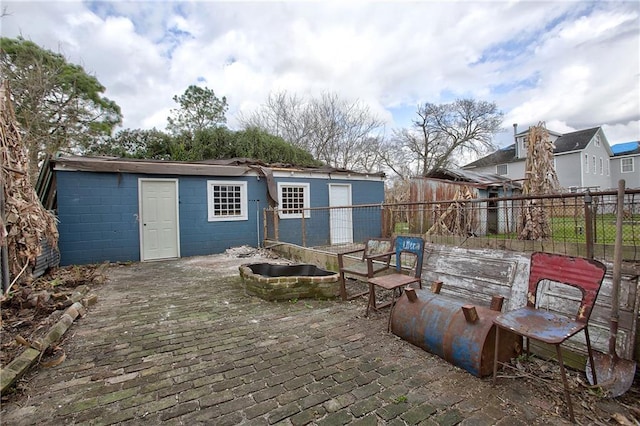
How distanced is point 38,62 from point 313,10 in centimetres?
1229

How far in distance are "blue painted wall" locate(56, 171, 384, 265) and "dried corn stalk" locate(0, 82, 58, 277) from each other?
9.44ft

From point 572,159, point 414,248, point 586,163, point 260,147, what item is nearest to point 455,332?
point 414,248

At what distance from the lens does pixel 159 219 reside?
7.47 meters

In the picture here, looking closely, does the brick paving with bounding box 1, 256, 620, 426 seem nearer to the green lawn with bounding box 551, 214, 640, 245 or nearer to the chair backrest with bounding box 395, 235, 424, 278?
the chair backrest with bounding box 395, 235, 424, 278

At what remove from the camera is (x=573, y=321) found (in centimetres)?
203

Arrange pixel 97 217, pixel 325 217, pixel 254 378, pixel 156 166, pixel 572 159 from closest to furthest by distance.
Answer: pixel 254 378 < pixel 97 217 < pixel 156 166 < pixel 325 217 < pixel 572 159

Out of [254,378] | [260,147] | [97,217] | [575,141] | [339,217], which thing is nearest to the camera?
[254,378]

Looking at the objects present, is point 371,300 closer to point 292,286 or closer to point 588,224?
point 292,286

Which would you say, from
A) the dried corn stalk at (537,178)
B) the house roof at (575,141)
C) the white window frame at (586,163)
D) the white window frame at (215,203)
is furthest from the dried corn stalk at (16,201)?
the white window frame at (586,163)

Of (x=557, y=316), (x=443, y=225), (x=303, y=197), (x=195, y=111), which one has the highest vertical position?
(x=195, y=111)

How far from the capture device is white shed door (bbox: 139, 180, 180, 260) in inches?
287

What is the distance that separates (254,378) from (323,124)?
63.4 feet

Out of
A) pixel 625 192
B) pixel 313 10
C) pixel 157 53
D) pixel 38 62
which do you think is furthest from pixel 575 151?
pixel 38 62

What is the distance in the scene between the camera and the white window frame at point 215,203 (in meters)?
8.03
